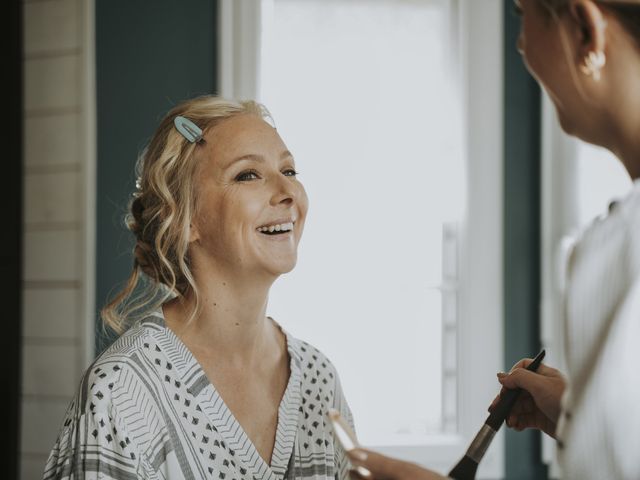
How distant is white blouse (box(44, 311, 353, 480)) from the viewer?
1094 millimetres

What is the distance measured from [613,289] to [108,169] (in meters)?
2.09

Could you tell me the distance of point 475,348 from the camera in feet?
8.50

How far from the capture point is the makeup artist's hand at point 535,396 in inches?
38.2

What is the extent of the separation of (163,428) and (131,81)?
5.19ft

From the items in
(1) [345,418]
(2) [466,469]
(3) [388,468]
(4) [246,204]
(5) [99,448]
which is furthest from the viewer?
(1) [345,418]

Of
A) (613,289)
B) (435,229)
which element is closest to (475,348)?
(435,229)

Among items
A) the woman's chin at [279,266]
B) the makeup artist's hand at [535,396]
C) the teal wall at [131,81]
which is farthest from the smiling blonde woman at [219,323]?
the teal wall at [131,81]

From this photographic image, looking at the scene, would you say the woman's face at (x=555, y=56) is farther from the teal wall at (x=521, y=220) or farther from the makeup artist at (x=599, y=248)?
the teal wall at (x=521, y=220)

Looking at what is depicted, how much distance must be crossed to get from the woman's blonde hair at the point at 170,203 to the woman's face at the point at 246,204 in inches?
1.0

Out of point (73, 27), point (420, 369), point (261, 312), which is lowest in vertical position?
point (420, 369)

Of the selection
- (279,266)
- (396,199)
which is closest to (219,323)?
(279,266)

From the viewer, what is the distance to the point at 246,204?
1301 mm

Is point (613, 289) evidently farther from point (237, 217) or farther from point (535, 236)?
point (535, 236)

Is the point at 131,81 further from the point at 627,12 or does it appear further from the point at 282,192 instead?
the point at 627,12
